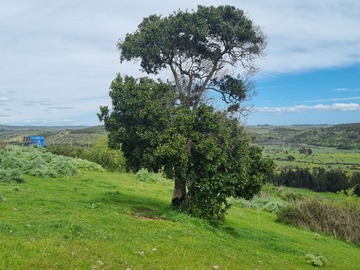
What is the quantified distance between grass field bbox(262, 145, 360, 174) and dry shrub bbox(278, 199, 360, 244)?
8765 cm

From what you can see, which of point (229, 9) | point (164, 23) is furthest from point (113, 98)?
point (229, 9)

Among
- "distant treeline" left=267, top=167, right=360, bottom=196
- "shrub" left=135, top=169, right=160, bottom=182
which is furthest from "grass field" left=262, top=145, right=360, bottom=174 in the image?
"shrub" left=135, top=169, right=160, bottom=182

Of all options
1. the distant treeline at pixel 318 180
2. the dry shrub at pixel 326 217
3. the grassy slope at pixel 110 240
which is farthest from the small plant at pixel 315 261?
the distant treeline at pixel 318 180

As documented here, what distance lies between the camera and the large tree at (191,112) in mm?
19750

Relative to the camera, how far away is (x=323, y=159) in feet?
490

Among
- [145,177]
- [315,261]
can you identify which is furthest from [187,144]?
[145,177]

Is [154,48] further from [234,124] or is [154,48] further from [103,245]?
[103,245]

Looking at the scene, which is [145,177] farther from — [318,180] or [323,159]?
[323,159]

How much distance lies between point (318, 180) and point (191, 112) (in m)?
83.9

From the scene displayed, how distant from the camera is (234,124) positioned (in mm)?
21688

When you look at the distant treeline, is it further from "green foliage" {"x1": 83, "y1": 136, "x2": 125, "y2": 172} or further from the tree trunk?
the tree trunk

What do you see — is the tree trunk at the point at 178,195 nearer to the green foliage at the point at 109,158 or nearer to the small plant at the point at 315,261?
the small plant at the point at 315,261

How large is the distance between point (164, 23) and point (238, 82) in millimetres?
5862

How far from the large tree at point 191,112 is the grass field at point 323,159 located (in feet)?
345
